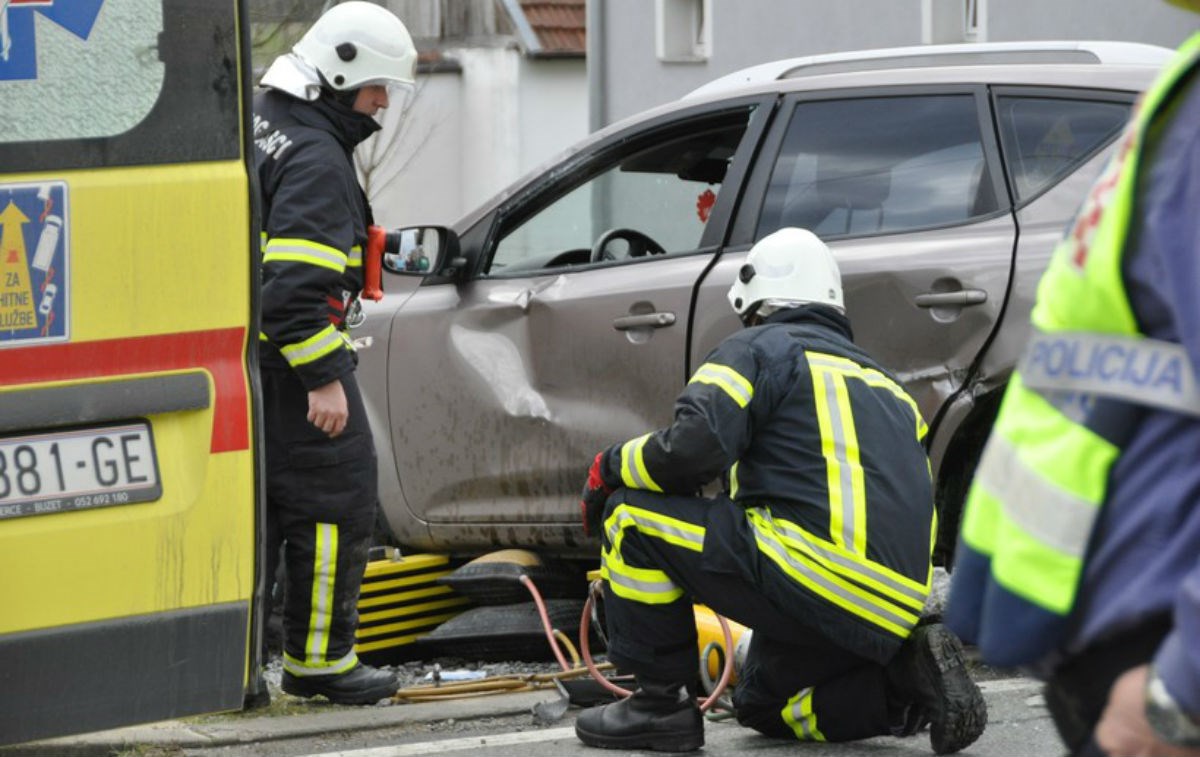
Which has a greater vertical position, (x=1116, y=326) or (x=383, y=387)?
(x=1116, y=326)

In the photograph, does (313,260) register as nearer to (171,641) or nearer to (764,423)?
(764,423)

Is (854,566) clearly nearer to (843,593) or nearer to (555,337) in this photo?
(843,593)

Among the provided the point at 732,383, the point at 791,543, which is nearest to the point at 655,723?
the point at 791,543

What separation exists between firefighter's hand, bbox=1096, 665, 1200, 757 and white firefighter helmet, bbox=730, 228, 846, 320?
2.99 m

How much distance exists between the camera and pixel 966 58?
5.59m

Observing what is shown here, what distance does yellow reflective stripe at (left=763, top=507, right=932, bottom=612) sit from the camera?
175 inches

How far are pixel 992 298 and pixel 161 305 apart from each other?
2.39 m

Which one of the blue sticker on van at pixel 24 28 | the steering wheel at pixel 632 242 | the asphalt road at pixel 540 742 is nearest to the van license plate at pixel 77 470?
the blue sticker on van at pixel 24 28

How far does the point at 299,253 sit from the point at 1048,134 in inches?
78.1

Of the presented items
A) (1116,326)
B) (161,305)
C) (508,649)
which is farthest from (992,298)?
(1116,326)

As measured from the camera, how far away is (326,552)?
17.1 feet

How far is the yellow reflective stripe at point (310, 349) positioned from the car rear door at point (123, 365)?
1.24 meters

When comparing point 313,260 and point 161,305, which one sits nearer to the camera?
point 161,305

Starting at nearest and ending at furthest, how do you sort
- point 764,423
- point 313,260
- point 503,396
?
point 764,423 < point 313,260 < point 503,396
